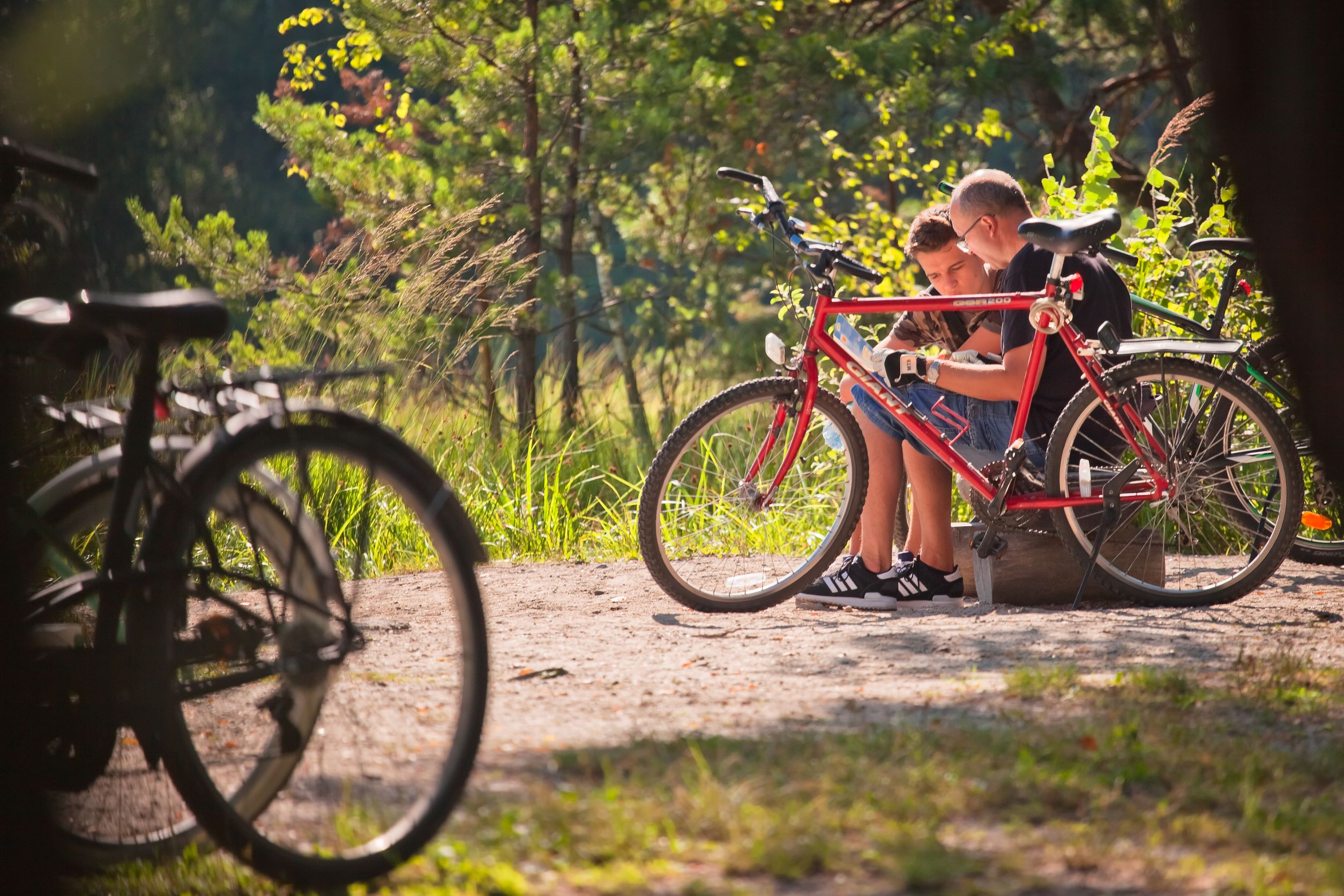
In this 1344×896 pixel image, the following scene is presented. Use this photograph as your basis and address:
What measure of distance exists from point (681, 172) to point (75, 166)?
780 cm

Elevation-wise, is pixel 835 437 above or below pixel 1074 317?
below

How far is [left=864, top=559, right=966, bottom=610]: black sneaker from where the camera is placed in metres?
4.36

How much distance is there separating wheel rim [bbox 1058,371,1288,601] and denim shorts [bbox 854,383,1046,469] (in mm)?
184

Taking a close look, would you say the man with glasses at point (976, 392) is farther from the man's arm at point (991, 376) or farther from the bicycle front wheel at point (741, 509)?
the bicycle front wheel at point (741, 509)

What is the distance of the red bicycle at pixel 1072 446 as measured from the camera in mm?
4078

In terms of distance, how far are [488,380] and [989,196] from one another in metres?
4.29

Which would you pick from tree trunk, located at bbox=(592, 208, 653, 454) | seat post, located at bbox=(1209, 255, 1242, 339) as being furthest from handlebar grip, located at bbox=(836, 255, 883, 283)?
tree trunk, located at bbox=(592, 208, 653, 454)

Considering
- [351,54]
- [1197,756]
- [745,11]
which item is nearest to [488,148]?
[351,54]

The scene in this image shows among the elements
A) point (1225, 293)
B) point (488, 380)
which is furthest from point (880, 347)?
point (488, 380)

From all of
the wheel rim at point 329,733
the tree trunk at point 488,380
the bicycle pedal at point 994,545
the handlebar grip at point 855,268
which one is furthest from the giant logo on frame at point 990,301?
the tree trunk at point 488,380

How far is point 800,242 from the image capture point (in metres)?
4.25

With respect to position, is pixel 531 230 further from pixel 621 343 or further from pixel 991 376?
pixel 991 376

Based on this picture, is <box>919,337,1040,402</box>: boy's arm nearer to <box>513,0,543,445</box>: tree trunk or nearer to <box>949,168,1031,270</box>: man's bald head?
<box>949,168,1031,270</box>: man's bald head

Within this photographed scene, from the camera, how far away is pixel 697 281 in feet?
34.4
